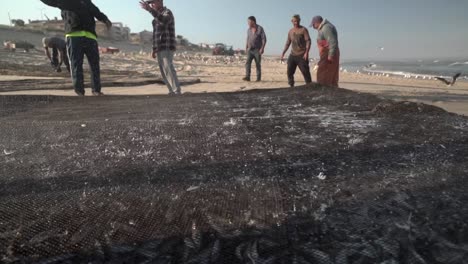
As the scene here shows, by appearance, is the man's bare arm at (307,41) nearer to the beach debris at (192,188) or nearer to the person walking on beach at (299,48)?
the person walking on beach at (299,48)

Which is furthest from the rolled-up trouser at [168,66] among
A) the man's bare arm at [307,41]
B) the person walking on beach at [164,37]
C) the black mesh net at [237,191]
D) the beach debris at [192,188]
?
the beach debris at [192,188]

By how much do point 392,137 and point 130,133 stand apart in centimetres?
164

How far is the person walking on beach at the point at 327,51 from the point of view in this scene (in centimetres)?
566

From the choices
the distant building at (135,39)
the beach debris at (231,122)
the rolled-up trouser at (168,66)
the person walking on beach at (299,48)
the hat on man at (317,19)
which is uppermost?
the distant building at (135,39)

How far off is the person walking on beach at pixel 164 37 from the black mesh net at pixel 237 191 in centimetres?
313

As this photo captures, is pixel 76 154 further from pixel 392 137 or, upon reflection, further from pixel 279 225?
pixel 392 137

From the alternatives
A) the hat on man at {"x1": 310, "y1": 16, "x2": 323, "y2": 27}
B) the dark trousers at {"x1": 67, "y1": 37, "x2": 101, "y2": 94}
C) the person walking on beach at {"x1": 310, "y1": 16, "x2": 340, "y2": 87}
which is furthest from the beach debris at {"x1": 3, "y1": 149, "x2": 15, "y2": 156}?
the hat on man at {"x1": 310, "y1": 16, "x2": 323, "y2": 27}

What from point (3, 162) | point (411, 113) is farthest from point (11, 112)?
point (411, 113)

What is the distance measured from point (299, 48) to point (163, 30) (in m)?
2.96

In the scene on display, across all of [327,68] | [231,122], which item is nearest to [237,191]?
[231,122]

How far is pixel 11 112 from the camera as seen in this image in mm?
2850

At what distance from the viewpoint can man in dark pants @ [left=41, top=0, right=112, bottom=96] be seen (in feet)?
15.1

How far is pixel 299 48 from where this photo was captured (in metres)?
6.68

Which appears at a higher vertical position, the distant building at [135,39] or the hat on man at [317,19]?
the distant building at [135,39]
